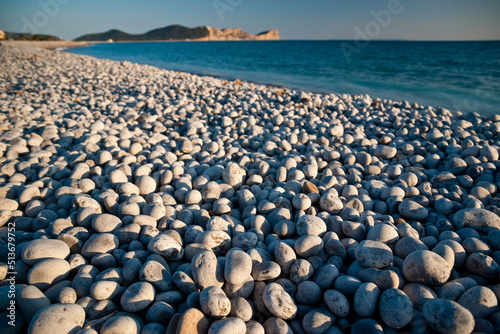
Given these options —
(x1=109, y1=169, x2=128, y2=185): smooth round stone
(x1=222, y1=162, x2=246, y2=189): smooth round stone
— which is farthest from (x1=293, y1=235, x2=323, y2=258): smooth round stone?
(x1=109, y1=169, x2=128, y2=185): smooth round stone

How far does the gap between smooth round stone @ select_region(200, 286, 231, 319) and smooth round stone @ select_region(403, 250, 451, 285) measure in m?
0.97

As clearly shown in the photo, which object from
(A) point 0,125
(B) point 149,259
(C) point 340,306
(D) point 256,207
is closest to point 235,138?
(D) point 256,207

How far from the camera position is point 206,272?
1335mm

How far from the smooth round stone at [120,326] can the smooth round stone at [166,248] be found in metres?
0.42

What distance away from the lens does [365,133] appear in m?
3.76

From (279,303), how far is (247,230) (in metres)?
0.70

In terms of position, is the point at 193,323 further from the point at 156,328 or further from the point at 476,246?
the point at 476,246

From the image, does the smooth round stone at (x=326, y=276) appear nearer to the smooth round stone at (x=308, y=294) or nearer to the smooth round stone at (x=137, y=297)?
the smooth round stone at (x=308, y=294)

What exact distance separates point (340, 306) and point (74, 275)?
1481 millimetres

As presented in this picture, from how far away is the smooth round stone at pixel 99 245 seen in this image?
1.54 meters

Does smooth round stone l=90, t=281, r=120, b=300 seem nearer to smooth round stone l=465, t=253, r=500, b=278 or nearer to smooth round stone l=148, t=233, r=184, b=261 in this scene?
smooth round stone l=148, t=233, r=184, b=261

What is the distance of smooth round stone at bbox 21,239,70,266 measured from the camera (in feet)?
4.61

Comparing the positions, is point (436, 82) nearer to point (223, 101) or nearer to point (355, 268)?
point (223, 101)

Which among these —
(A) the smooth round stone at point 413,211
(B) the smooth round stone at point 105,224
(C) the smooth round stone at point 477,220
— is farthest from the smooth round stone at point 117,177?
(C) the smooth round stone at point 477,220
